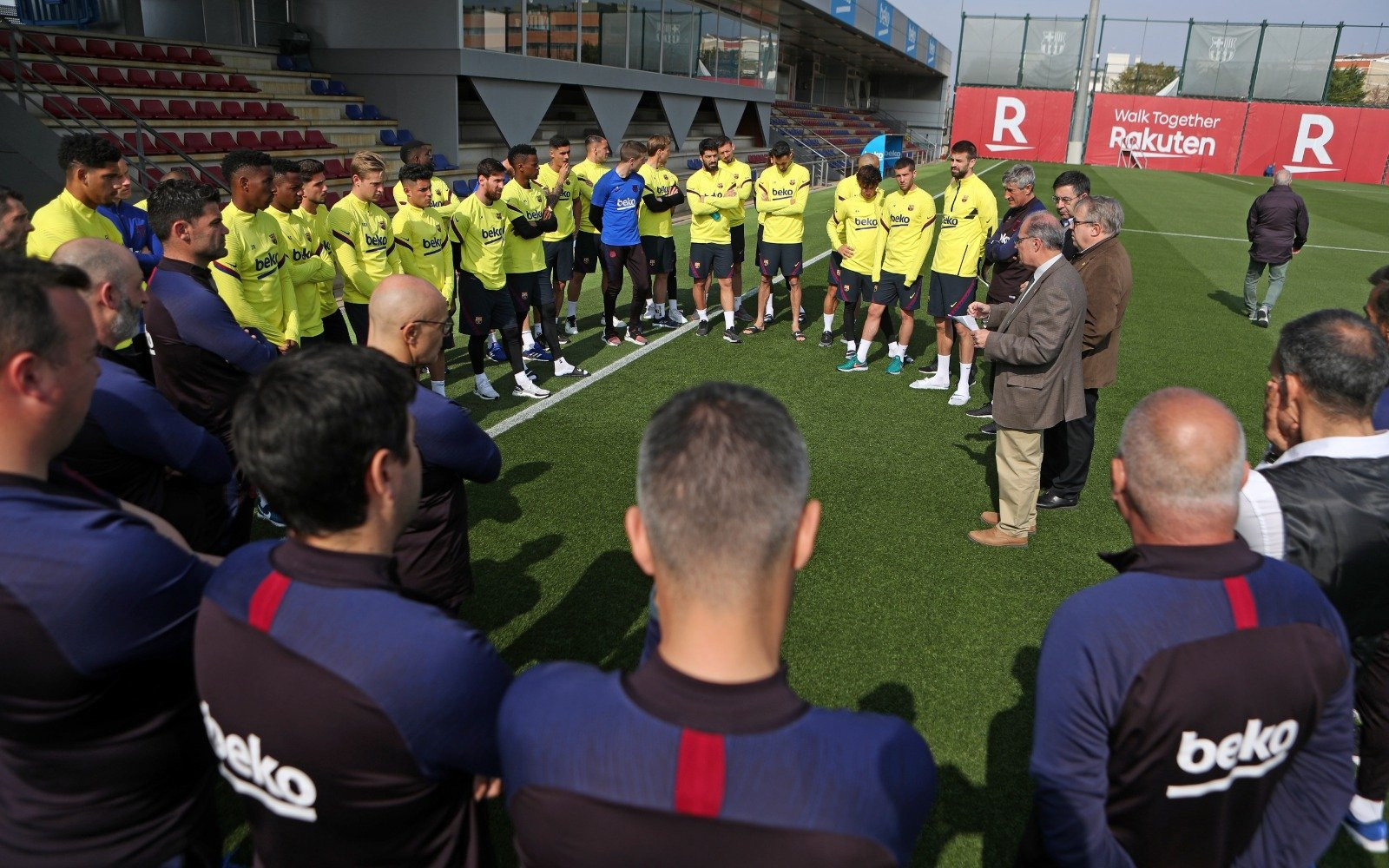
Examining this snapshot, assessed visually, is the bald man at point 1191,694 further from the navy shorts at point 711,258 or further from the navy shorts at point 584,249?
the navy shorts at point 584,249

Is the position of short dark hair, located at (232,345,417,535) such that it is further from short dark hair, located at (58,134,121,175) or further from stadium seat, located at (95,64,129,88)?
stadium seat, located at (95,64,129,88)

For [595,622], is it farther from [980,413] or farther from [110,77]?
[110,77]

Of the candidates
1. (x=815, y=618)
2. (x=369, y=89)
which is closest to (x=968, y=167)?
(x=815, y=618)

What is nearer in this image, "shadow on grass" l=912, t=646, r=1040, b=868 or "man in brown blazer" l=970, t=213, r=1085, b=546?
"shadow on grass" l=912, t=646, r=1040, b=868

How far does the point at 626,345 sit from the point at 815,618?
5.53 m

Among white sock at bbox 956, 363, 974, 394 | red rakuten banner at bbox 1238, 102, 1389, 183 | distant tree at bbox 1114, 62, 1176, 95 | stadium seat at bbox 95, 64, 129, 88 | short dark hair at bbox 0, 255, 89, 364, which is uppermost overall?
distant tree at bbox 1114, 62, 1176, 95

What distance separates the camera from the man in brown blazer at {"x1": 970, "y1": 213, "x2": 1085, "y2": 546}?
4.70m

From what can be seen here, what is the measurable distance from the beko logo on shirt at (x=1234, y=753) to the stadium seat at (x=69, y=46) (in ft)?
51.5

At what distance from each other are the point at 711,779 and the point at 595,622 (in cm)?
327

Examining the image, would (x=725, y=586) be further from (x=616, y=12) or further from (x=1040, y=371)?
(x=616, y=12)

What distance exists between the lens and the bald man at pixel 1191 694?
170 cm

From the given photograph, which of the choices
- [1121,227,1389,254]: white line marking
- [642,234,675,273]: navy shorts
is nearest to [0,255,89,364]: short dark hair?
[642,234,675,273]: navy shorts

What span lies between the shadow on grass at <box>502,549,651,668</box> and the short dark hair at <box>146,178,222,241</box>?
2.58 metres

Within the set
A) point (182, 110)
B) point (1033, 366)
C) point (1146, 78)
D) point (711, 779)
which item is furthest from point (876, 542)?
point (1146, 78)
